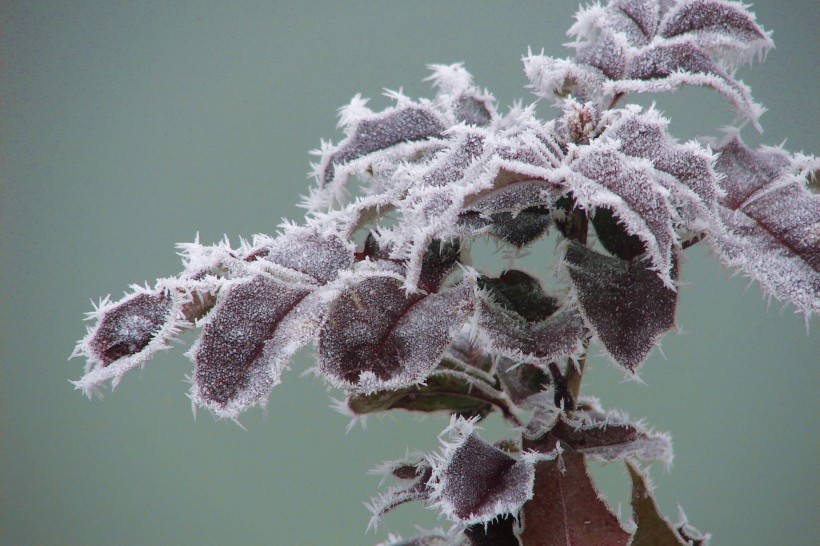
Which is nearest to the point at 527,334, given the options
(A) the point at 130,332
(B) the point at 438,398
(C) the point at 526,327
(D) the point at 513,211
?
(C) the point at 526,327

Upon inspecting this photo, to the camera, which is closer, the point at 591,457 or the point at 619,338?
the point at 619,338

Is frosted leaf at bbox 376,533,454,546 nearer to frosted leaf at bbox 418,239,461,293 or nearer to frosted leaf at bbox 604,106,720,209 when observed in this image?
frosted leaf at bbox 418,239,461,293

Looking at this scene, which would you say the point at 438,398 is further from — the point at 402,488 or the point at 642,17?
the point at 642,17

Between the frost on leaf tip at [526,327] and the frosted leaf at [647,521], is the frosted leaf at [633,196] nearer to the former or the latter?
the frost on leaf tip at [526,327]

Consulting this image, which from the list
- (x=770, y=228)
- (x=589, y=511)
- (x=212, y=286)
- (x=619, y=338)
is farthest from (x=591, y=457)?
(x=212, y=286)

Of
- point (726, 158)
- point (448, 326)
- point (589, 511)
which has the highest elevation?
point (726, 158)

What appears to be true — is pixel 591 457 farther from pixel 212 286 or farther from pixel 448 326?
pixel 212 286

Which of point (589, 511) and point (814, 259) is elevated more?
point (814, 259)
